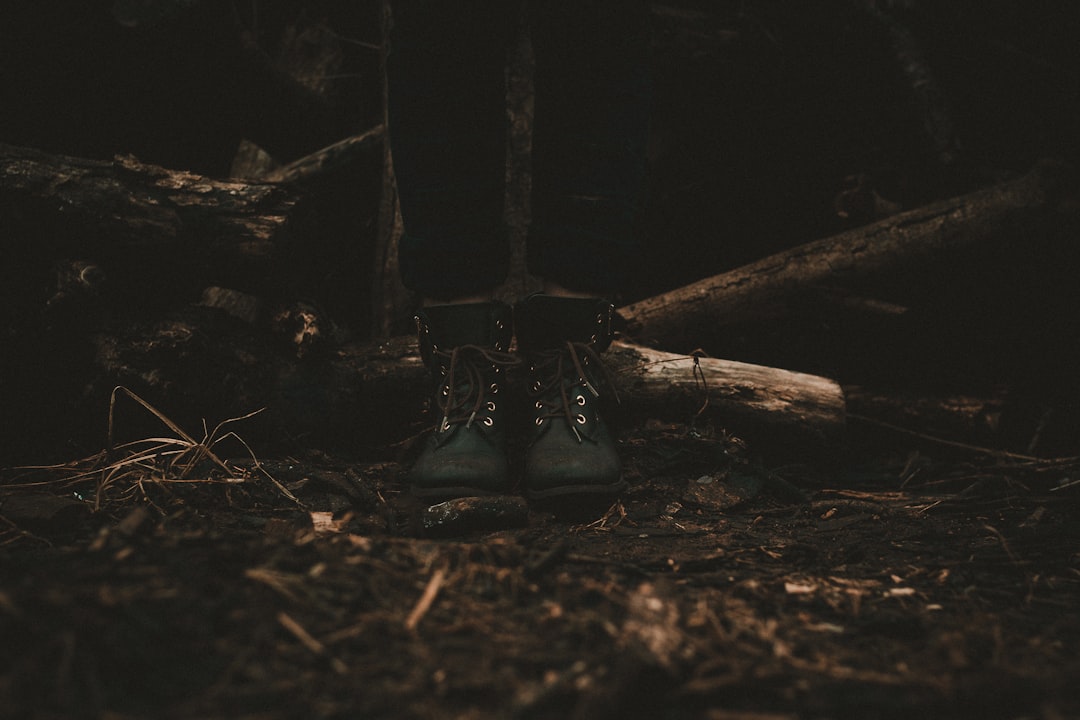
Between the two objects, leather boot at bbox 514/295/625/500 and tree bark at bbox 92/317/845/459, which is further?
tree bark at bbox 92/317/845/459

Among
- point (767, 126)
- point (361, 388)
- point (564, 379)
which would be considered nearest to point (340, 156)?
point (361, 388)

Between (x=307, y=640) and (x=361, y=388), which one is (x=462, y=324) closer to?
(x=361, y=388)

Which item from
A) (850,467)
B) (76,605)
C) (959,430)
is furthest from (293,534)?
(959,430)

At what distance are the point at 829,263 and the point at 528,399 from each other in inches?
56.3

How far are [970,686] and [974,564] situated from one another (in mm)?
758

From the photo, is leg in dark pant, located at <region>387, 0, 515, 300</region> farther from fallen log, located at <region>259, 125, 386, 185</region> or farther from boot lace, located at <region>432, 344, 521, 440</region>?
fallen log, located at <region>259, 125, 386, 185</region>

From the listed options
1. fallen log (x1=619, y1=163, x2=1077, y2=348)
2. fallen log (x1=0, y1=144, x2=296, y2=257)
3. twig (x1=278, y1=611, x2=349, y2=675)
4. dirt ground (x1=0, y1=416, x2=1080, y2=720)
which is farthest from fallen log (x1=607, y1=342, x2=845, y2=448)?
twig (x1=278, y1=611, x2=349, y2=675)

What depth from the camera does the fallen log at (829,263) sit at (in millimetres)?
2475

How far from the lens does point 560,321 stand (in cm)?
185

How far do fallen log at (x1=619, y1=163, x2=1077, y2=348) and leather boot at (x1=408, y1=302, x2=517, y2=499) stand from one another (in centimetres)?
94

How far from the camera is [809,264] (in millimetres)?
2609

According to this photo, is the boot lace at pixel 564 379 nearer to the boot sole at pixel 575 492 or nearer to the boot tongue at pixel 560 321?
the boot tongue at pixel 560 321

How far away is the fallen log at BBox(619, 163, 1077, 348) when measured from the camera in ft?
8.12

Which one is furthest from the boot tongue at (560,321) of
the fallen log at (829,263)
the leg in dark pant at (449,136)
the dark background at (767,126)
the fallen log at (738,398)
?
the dark background at (767,126)
